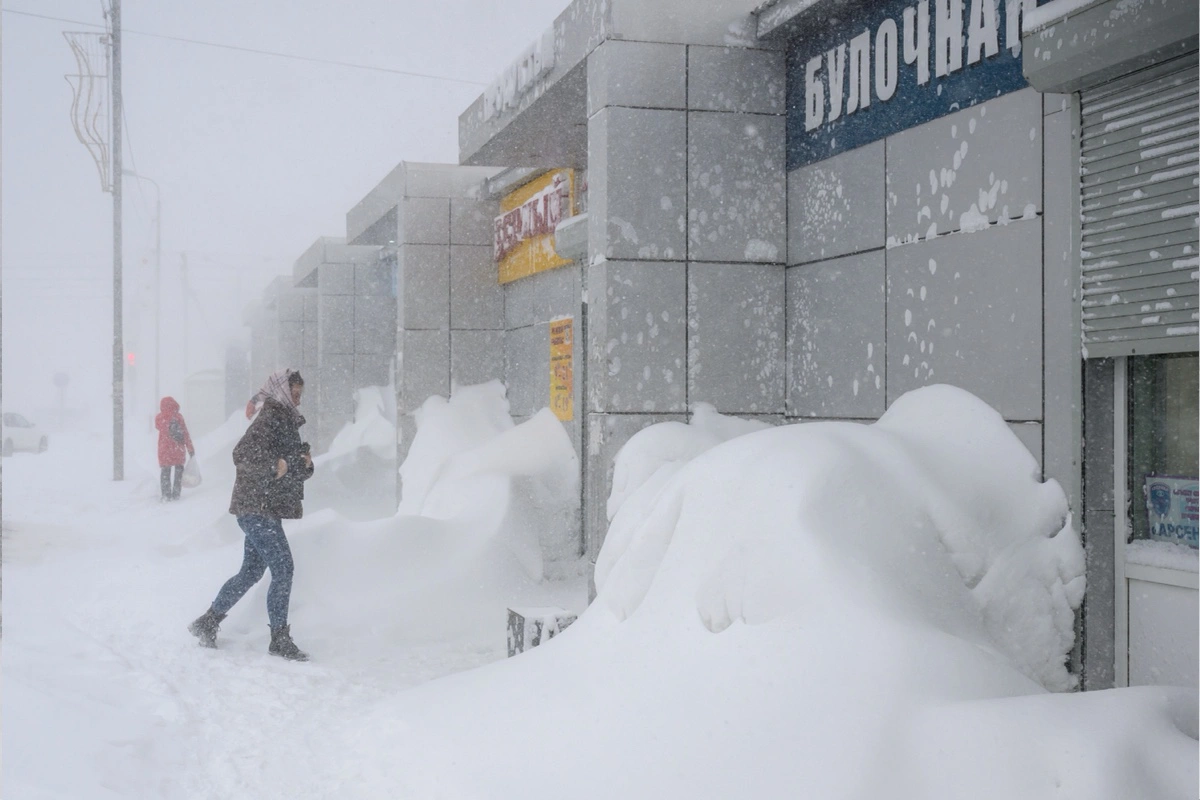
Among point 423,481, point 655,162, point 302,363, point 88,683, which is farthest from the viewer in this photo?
point 302,363

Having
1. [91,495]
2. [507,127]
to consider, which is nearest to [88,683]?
[507,127]

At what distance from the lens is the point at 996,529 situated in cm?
461

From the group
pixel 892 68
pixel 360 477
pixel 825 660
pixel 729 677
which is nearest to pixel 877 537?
pixel 825 660

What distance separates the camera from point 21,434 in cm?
2855

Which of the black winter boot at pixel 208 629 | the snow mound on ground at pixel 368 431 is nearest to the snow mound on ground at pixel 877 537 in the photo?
the black winter boot at pixel 208 629

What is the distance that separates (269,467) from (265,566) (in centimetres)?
66

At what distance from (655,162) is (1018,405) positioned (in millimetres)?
3125

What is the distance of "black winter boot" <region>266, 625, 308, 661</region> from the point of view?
21.3ft

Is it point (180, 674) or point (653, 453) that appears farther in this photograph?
point (653, 453)

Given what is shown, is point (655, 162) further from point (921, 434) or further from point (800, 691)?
point (800, 691)

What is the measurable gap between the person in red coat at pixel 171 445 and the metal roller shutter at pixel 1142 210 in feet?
47.4

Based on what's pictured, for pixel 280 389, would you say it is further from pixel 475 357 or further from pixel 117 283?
pixel 117 283

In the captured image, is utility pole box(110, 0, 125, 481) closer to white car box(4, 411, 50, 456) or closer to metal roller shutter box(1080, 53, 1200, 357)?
white car box(4, 411, 50, 456)

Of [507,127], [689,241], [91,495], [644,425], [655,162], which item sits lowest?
[91,495]
